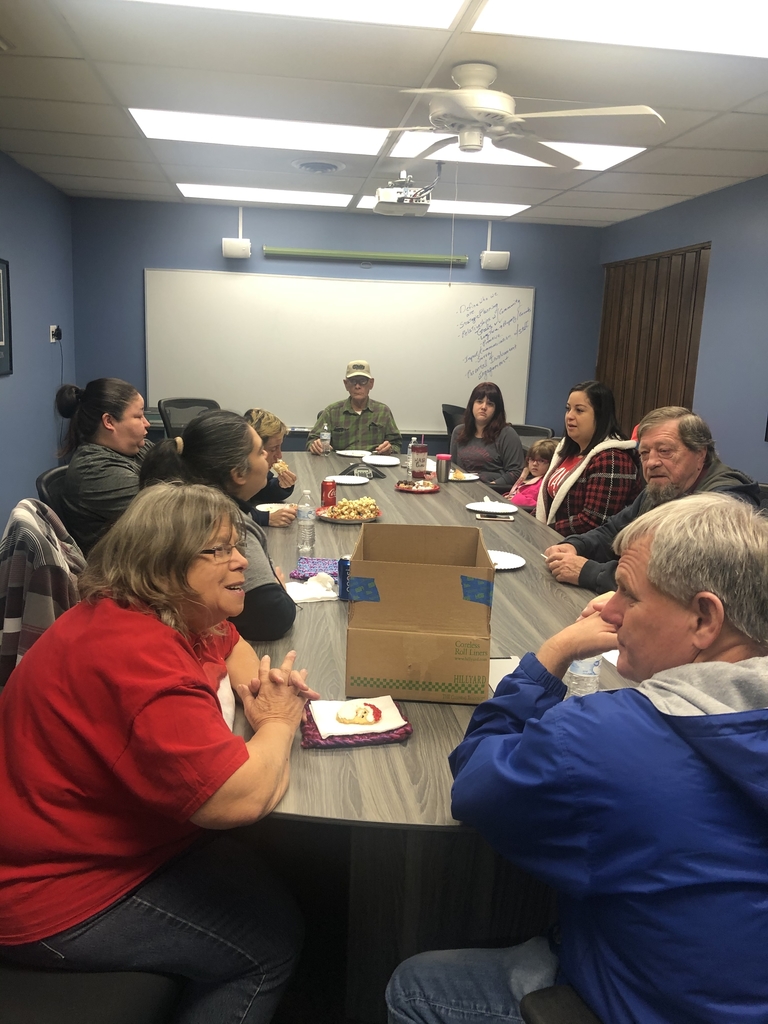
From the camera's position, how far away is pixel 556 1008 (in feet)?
3.09

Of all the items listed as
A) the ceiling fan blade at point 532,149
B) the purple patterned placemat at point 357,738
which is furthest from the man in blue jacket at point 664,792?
the ceiling fan blade at point 532,149

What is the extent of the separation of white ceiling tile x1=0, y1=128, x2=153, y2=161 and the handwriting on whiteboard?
114 inches

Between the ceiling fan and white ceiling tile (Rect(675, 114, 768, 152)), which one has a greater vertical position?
white ceiling tile (Rect(675, 114, 768, 152))

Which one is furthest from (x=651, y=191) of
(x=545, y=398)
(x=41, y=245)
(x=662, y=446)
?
(x=41, y=245)

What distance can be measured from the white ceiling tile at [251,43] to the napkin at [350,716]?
6.94ft

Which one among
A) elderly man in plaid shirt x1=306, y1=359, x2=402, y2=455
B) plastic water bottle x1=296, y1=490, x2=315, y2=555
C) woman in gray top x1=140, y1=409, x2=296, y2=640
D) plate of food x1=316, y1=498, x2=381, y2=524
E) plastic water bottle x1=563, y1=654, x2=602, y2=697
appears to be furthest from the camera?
elderly man in plaid shirt x1=306, y1=359, x2=402, y2=455

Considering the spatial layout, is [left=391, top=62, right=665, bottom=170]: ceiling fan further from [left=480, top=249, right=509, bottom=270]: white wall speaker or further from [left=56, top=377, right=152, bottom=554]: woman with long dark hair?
[left=480, top=249, right=509, bottom=270]: white wall speaker

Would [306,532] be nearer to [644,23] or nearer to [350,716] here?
[350,716]

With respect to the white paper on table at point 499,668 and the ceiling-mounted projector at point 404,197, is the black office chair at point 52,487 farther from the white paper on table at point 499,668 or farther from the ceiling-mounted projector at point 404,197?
the ceiling-mounted projector at point 404,197

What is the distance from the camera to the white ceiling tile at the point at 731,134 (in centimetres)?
309

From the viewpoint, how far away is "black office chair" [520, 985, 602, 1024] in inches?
36.3

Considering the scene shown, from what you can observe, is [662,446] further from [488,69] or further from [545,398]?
[545,398]

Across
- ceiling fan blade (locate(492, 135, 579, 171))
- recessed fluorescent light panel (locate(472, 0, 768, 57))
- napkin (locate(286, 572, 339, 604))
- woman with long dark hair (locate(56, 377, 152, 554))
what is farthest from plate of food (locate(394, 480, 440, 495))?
recessed fluorescent light panel (locate(472, 0, 768, 57))

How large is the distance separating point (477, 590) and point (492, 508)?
1.88m
